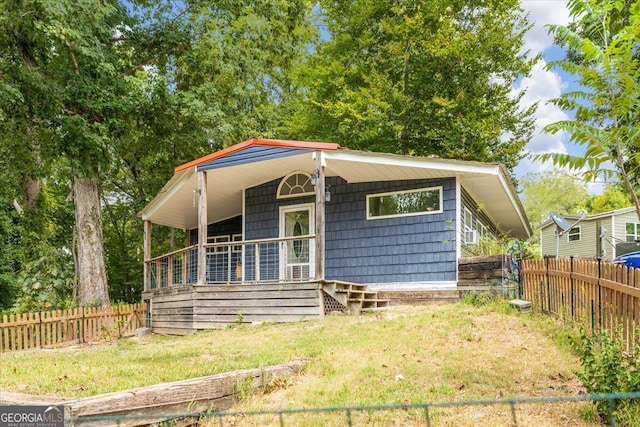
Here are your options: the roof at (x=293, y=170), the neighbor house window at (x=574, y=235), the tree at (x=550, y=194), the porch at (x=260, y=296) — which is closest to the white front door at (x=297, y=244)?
the porch at (x=260, y=296)

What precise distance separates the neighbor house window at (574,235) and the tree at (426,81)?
6.34 meters

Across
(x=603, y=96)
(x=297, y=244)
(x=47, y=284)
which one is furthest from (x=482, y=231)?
(x=47, y=284)

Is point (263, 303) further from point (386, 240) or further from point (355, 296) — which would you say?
point (386, 240)

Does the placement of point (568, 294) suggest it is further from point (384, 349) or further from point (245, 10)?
point (245, 10)

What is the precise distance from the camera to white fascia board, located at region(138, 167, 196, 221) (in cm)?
1245

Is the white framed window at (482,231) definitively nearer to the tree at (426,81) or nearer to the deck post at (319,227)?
the tree at (426,81)

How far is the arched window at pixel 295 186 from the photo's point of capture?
1331 centimetres

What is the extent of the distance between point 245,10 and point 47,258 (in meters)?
10.8

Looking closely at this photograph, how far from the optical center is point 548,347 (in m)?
6.01

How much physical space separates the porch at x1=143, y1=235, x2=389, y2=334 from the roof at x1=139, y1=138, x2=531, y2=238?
6.14ft

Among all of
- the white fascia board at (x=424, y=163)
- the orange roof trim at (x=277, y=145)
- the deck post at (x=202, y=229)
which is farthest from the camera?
the deck post at (x=202, y=229)

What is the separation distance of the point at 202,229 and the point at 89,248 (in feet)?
17.1

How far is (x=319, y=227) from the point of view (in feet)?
33.3

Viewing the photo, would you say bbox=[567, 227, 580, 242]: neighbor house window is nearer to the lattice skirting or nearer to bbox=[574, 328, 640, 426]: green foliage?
the lattice skirting
